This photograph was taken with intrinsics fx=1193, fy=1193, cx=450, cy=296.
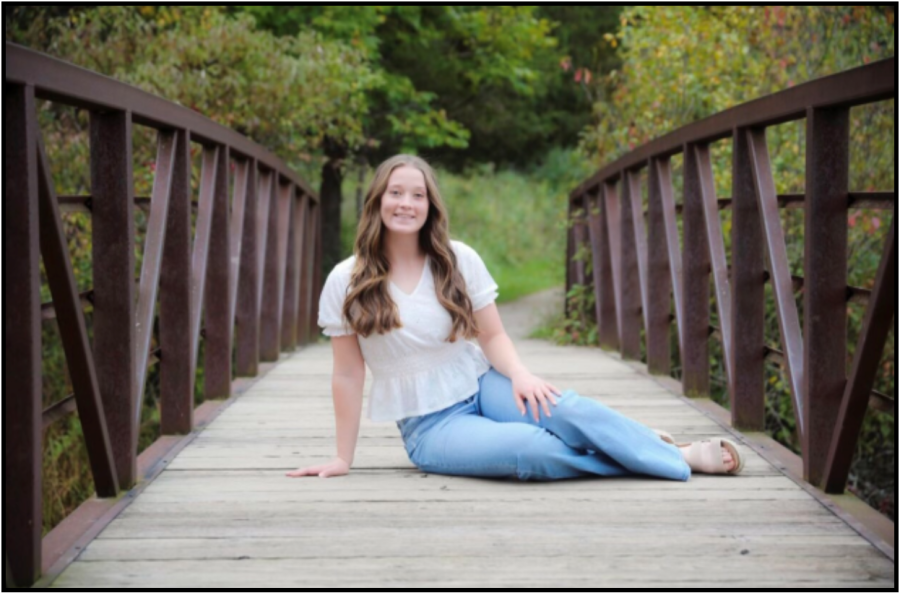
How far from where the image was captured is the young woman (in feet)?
10.9

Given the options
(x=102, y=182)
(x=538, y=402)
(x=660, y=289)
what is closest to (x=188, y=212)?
(x=102, y=182)

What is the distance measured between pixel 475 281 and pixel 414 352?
11.1 inches

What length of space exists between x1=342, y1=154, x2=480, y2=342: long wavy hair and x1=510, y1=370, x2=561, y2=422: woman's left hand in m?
0.21

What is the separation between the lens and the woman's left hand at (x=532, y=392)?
10.8 feet

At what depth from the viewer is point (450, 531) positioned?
2799 millimetres

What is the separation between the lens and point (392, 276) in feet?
11.6

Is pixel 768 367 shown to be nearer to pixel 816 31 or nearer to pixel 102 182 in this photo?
pixel 816 31

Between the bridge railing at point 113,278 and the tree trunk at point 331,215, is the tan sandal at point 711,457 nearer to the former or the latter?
the bridge railing at point 113,278

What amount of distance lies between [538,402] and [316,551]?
93cm

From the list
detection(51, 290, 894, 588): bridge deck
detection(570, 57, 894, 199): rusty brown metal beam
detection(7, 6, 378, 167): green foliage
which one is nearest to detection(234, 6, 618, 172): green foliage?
detection(7, 6, 378, 167): green foliage

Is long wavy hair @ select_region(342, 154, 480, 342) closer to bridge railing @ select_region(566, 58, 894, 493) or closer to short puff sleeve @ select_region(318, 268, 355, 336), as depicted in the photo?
short puff sleeve @ select_region(318, 268, 355, 336)

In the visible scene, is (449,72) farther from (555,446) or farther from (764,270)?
(555,446)

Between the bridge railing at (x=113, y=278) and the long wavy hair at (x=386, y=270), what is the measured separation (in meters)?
0.63

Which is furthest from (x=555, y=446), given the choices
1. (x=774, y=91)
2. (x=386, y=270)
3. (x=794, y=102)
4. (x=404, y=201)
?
(x=774, y=91)
